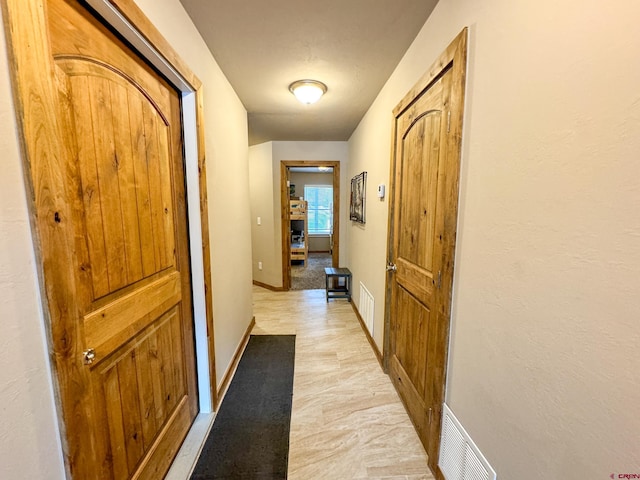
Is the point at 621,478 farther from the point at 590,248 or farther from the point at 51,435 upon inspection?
the point at 51,435

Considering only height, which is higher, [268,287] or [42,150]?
[42,150]

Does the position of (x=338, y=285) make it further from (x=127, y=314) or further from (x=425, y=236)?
(x=127, y=314)

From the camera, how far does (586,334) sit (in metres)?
0.64

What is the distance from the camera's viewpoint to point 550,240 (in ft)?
2.42

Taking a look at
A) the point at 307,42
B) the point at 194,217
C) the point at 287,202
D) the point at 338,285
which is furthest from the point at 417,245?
the point at 287,202

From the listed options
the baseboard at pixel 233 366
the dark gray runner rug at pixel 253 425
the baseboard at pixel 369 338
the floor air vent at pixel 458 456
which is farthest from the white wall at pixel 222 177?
the floor air vent at pixel 458 456

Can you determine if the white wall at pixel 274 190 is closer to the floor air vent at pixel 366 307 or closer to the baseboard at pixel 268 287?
the baseboard at pixel 268 287

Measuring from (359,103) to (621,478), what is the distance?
2869mm

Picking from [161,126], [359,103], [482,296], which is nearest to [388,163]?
[359,103]

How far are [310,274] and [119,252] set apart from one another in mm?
4303

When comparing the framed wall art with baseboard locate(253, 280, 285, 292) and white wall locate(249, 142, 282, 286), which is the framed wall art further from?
baseboard locate(253, 280, 285, 292)

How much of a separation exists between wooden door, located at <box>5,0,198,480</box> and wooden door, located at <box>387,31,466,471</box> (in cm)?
140

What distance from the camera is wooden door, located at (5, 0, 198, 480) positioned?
711 mm

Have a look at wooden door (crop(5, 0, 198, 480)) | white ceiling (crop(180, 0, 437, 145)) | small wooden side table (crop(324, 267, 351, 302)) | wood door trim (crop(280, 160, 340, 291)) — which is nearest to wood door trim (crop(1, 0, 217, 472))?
wooden door (crop(5, 0, 198, 480))
